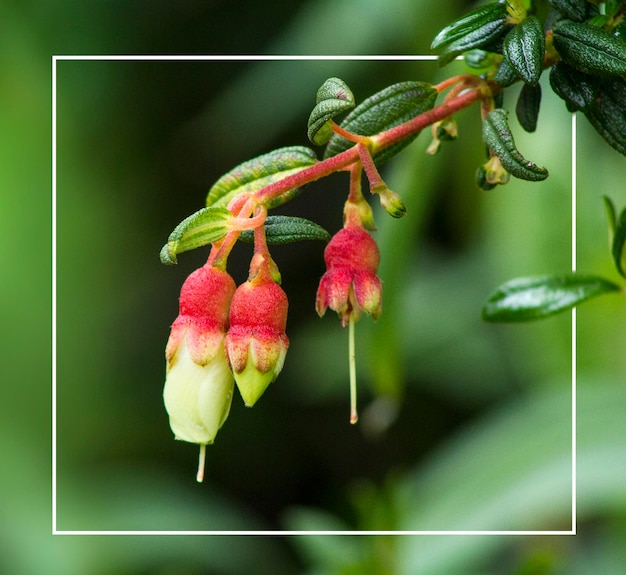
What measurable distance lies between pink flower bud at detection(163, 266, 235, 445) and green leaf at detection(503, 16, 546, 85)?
22cm

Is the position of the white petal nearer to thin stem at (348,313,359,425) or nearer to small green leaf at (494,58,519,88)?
thin stem at (348,313,359,425)

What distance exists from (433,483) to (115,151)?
878 mm

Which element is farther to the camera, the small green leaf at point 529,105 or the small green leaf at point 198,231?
the small green leaf at point 529,105

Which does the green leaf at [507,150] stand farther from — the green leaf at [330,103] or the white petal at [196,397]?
the white petal at [196,397]

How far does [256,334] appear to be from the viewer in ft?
1.75

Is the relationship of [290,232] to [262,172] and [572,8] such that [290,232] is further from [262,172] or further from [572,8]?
[572,8]

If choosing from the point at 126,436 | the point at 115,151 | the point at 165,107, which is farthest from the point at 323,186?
the point at 126,436

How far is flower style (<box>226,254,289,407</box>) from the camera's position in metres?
0.53

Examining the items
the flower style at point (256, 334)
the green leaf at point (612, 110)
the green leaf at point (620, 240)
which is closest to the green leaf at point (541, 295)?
the green leaf at point (620, 240)

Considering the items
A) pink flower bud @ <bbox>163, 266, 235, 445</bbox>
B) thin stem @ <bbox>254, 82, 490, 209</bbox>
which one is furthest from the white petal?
thin stem @ <bbox>254, 82, 490, 209</bbox>

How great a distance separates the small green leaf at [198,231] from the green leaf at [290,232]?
45mm

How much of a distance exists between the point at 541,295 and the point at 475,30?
272mm

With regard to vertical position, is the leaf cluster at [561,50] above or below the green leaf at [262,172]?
above

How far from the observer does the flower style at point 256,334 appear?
0.53 m
